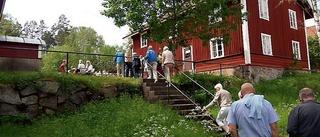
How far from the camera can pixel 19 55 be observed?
1207cm

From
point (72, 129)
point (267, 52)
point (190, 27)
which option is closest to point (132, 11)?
point (190, 27)

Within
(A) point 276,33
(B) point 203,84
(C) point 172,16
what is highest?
(C) point 172,16

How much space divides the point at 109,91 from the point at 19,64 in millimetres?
3848

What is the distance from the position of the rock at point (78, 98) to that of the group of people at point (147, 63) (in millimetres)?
2335

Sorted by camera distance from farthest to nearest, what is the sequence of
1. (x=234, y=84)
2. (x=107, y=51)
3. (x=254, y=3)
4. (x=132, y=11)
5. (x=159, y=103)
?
(x=107, y=51), (x=254, y=3), (x=234, y=84), (x=132, y=11), (x=159, y=103)

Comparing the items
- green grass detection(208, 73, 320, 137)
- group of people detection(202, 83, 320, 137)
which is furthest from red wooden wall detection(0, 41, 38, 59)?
group of people detection(202, 83, 320, 137)

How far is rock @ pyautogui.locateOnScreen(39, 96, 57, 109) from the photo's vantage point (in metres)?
10.6

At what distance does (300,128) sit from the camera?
474cm

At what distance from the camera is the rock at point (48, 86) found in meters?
10.6

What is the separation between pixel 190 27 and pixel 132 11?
11.6ft

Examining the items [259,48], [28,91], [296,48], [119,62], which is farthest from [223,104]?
[296,48]

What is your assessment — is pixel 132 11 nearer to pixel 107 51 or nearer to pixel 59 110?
pixel 59 110

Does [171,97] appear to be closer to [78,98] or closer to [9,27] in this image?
[78,98]

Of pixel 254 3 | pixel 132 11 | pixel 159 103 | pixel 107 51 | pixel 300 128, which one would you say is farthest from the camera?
pixel 107 51
